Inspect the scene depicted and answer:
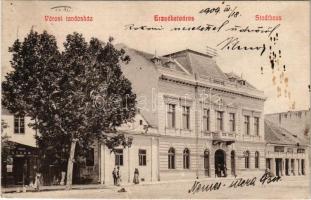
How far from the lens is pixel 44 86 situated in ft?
43.6

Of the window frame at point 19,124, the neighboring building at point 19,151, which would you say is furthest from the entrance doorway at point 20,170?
the window frame at point 19,124

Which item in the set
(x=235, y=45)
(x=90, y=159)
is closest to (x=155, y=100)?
(x=90, y=159)

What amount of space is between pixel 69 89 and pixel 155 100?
1902 millimetres

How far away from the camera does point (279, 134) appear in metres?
13.9

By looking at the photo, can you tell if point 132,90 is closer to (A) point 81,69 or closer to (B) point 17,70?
(A) point 81,69

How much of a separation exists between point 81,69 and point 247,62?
11.4 feet

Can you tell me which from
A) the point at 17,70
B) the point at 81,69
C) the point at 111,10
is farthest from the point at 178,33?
the point at 17,70

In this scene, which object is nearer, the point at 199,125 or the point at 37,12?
the point at 37,12

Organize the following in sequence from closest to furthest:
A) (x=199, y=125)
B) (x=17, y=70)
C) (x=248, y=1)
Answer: (x=248, y=1)
(x=17, y=70)
(x=199, y=125)

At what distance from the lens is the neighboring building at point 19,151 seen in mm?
13039

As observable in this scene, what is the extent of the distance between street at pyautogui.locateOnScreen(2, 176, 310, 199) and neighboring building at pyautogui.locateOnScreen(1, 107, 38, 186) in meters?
0.70

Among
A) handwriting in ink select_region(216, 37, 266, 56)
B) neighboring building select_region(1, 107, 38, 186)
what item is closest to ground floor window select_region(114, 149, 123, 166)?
neighboring building select_region(1, 107, 38, 186)

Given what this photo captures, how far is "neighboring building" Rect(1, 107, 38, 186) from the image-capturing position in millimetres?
13039

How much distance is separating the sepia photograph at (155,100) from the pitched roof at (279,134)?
0.05 metres
